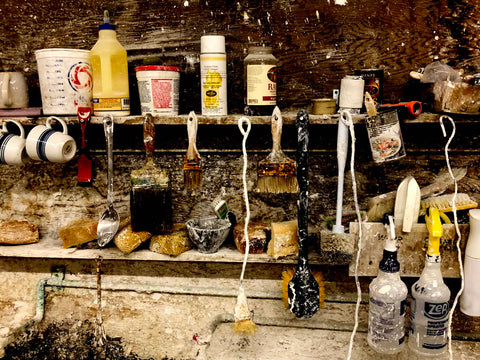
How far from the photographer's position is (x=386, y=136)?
114cm

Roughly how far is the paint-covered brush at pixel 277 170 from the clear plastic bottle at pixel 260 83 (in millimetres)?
49

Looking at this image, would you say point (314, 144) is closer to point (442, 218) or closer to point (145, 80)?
point (442, 218)

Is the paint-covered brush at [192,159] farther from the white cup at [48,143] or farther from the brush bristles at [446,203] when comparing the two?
the brush bristles at [446,203]

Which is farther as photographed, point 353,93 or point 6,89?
point 6,89

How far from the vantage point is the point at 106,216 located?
1316 mm

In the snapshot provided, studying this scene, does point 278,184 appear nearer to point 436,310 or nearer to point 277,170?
point 277,170

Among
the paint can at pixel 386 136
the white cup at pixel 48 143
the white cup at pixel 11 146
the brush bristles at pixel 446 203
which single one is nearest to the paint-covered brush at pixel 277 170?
the paint can at pixel 386 136

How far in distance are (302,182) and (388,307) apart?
44 centimetres

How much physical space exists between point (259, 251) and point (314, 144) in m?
0.41

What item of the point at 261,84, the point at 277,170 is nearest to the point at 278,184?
the point at 277,170

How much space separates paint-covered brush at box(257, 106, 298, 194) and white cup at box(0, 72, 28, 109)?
2.71 feet

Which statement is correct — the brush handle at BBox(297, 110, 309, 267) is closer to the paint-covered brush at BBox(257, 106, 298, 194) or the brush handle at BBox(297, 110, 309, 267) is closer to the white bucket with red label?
the paint-covered brush at BBox(257, 106, 298, 194)

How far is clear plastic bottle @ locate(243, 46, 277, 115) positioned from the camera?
1.18m

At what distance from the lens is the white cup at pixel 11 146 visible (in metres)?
1.28
